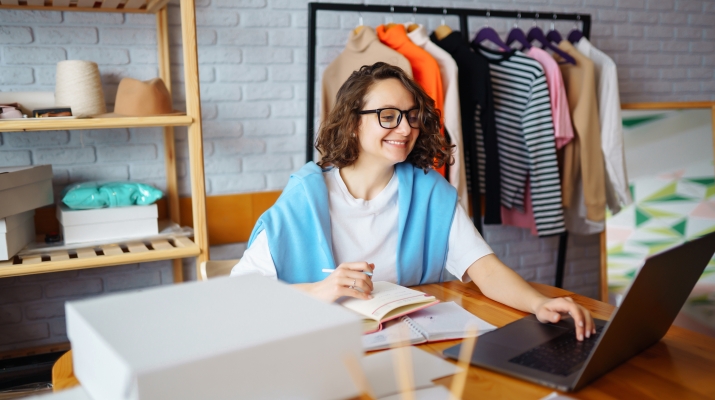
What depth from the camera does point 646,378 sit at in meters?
0.96

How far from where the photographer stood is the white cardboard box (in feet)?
1.87

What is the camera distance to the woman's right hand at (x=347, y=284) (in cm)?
121

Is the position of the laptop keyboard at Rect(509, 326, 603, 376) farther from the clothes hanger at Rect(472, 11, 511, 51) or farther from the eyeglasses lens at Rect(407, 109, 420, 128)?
the clothes hanger at Rect(472, 11, 511, 51)

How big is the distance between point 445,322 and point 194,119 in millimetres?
1161

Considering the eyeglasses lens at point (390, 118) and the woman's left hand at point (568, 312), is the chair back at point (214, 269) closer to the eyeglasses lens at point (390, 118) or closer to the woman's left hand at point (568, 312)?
the eyeglasses lens at point (390, 118)

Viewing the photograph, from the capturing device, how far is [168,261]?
→ 2.51m

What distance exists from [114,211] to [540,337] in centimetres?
148

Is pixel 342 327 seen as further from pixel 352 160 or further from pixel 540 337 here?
pixel 352 160

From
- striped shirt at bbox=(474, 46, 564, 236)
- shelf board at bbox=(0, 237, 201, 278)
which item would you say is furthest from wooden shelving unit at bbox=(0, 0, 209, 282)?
striped shirt at bbox=(474, 46, 564, 236)

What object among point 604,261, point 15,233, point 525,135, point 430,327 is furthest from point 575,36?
point 15,233

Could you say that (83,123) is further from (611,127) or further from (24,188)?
(611,127)

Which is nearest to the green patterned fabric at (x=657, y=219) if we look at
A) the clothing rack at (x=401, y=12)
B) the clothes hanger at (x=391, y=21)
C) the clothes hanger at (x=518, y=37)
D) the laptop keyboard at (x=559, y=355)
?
the clothing rack at (x=401, y=12)

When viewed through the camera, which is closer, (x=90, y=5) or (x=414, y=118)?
(x=414, y=118)

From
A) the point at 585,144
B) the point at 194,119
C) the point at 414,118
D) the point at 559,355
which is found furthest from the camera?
the point at 585,144
